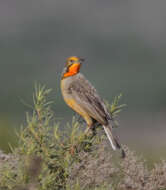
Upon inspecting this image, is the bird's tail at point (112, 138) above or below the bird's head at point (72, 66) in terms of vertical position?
below

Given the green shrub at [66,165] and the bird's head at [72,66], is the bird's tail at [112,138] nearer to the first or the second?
the green shrub at [66,165]

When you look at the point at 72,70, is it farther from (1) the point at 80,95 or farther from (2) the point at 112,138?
(2) the point at 112,138

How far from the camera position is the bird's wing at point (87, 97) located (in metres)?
4.61

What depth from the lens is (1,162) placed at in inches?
108

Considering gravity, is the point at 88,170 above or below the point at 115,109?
below

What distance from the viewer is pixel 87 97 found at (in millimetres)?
5113

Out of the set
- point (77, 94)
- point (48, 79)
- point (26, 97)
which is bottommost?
point (77, 94)

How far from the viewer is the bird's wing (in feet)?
15.1

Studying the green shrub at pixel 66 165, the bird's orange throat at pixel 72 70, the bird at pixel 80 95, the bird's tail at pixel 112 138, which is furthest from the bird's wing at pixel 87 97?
the green shrub at pixel 66 165

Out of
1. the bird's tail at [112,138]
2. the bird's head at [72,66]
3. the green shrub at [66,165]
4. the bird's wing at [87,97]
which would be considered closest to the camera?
the green shrub at [66,165]

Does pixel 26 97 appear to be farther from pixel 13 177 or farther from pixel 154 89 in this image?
pixel 13 177

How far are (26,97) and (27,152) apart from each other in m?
17.7

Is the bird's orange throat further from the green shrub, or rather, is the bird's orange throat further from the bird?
the green shrub

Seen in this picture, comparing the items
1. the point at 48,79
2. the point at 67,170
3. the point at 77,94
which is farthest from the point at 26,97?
the point at 67,170
